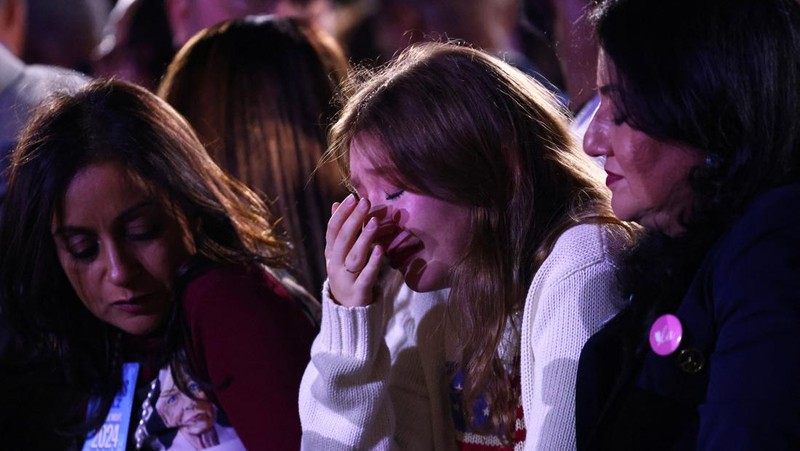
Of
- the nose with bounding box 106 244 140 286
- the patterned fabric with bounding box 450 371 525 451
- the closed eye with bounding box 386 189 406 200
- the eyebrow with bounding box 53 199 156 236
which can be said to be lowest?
the patterned fabric with bounding box 450 371 525 451

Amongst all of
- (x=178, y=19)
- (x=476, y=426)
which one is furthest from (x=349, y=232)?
(x=178, y=19)

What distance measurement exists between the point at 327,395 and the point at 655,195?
70 centimetres

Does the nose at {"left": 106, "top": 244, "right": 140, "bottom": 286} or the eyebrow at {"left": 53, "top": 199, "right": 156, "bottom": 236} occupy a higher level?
the eyebrow at {"left": 53, "top": 199, "right": 156, "bottom": 236}

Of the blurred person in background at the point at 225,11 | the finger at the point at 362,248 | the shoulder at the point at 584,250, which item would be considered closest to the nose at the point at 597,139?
the shoulder at the point at 584,250

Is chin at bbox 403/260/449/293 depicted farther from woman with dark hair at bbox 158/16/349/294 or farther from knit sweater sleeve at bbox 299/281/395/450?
woman with dark hair at bbox 158/16/349/294

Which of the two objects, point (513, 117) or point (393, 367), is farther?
point (393, 367)

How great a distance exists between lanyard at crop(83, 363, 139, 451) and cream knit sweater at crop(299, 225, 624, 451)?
15.8 inches

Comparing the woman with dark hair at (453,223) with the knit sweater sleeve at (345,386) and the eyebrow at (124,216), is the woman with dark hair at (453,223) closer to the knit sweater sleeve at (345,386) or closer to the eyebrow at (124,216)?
the knit sweater sleeve at (345,386)

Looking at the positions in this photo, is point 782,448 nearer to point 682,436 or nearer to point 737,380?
point 737,380

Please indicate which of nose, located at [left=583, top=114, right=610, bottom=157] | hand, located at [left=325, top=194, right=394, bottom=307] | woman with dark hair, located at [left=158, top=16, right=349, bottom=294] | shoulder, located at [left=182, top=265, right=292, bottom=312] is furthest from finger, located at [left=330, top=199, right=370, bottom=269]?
woman with dark hair, located at [left=158, top=16, right=349, bottom=294]

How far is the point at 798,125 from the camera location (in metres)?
1.26

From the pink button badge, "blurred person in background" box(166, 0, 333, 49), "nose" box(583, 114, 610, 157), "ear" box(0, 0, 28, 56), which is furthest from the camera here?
"ear" box(0, 0, 28, 56)

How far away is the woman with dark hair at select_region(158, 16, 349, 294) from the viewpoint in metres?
2.57

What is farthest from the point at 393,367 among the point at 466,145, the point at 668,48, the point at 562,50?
the point at 562,50
